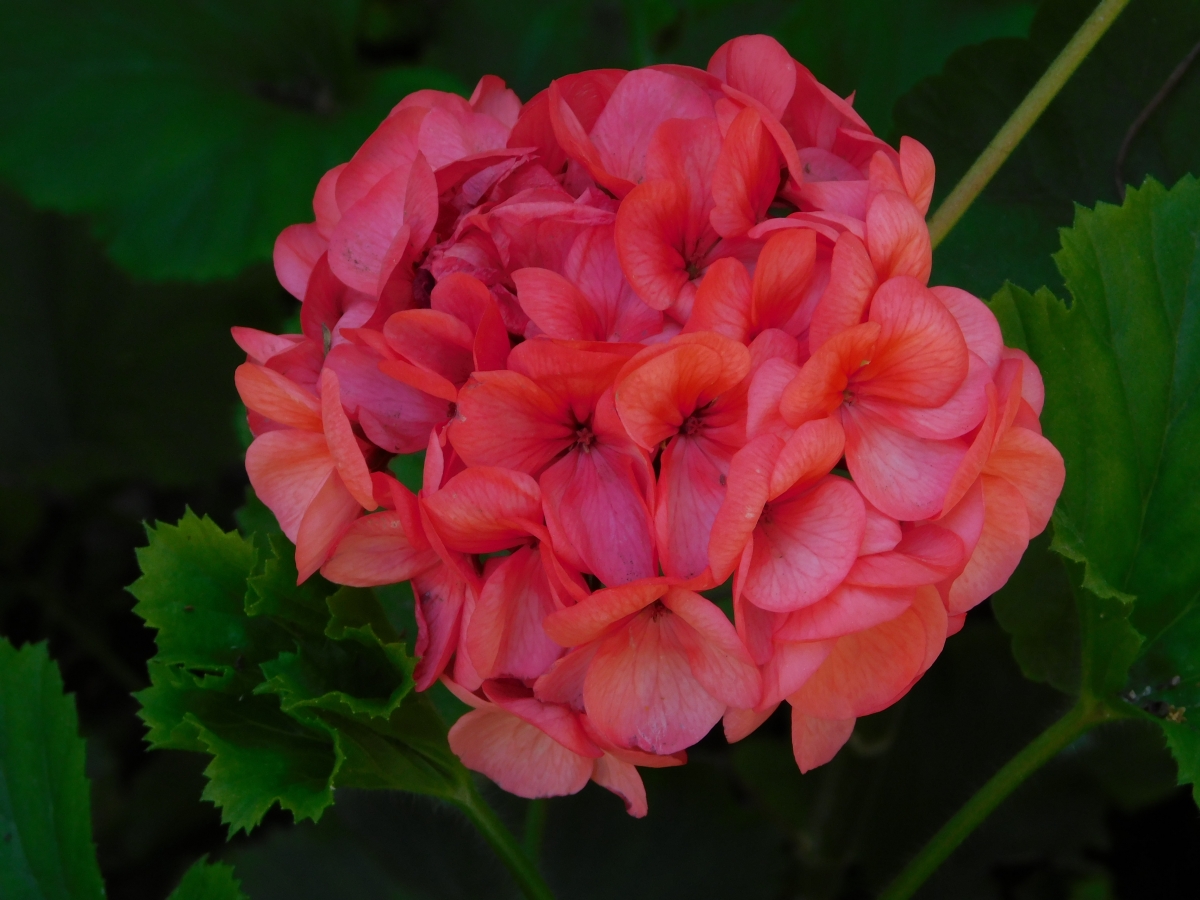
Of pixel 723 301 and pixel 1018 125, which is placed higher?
pixel 1018 125

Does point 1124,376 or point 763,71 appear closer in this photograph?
point 763,71

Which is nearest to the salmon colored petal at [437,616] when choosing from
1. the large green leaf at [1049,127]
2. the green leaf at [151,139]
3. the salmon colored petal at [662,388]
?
the salmon colored petal at [662,388]

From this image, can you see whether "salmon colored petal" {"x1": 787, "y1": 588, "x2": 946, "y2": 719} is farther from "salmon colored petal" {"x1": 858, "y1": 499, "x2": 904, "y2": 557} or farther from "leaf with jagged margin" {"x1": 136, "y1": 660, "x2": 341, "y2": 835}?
"leaf with jagged margin" {"x1": 136, "y1": 660, "x2": 341, "y2": 835}

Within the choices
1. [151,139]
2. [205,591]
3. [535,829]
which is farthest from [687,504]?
[151,139]

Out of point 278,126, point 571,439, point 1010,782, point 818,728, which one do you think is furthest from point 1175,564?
point 278,126

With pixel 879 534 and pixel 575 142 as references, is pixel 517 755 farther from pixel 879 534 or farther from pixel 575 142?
pixel 575 142

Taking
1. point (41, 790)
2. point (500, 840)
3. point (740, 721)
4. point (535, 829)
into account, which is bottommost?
point (41, 790)

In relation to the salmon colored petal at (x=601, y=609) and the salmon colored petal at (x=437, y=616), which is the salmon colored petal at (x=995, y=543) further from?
the salmon colored petal at (x=437, y=616)
